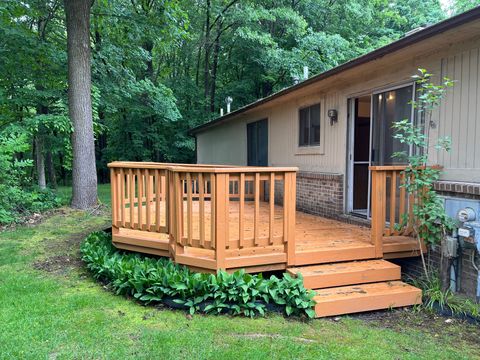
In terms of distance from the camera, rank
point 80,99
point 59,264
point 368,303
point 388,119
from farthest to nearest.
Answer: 1. point 80,99
2. point 388,119
3. point 59,264
4. point 368,303

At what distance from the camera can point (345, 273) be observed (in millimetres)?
3730

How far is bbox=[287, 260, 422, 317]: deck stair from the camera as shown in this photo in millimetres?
3430

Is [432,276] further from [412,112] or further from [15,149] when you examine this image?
[15,149]

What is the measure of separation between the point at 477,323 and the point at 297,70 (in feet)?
44.5

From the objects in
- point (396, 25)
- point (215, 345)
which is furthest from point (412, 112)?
point (396, 25)

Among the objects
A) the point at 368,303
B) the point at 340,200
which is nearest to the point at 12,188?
the point at 340,200

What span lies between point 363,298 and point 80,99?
713 cm

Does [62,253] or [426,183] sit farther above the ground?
[426,183]

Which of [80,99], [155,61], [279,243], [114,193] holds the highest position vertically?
[155,61]

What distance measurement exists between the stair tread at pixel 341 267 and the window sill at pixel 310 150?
3.01m

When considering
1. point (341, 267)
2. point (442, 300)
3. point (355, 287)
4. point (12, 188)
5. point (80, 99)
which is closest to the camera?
point (442, 300)

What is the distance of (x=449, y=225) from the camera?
3.65 meters

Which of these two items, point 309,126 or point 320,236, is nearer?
point 320,236

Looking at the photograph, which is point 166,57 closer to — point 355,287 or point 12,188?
point 12,188
